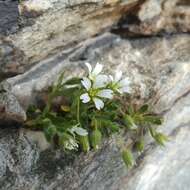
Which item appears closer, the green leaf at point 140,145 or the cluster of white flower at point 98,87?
the cluster of white flower at point 98,87

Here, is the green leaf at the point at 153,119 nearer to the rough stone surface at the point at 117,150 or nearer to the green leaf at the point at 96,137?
the rough stone surface at the point at 117,150

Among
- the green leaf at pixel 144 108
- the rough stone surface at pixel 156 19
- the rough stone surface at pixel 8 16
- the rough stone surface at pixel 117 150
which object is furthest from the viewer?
the rough stone surface at pixel 156 19

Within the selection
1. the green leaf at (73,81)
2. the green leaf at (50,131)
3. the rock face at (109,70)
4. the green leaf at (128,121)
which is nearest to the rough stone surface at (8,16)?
the rock face at (109,70)

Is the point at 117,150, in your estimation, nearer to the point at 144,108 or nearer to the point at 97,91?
the point at 144,108

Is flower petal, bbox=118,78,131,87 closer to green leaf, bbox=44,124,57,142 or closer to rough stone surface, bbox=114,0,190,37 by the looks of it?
green leaf, bbox=44,124,57,142

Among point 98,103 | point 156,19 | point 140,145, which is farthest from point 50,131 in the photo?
point 156,19

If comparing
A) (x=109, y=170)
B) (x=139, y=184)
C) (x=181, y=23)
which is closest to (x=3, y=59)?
(x=109, y=170)
